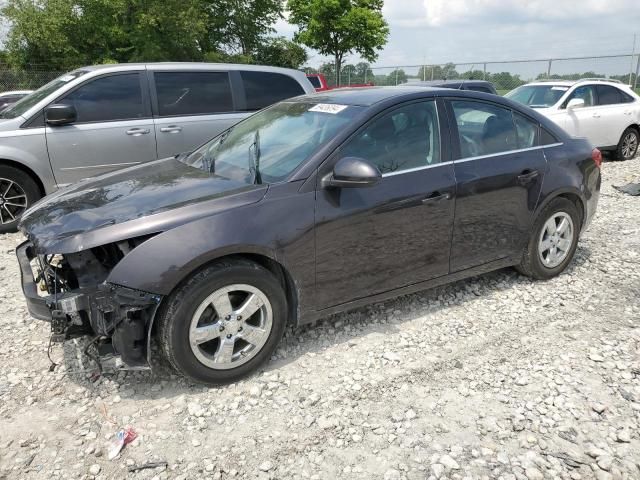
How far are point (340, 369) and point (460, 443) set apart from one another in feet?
2.95

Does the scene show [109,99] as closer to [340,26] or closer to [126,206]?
[126,206]

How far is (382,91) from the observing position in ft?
12.4

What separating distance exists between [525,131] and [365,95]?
144cm

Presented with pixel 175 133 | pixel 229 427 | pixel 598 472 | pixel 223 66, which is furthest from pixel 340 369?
pixel 223 66

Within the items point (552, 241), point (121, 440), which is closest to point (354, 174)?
point (121, 440)

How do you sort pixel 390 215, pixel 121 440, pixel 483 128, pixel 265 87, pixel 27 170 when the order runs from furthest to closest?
pixel 265 87
pixel 27 170
pixel 483 128
pixel 390 215
pixel 121 440

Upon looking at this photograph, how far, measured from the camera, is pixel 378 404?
9.53 feet

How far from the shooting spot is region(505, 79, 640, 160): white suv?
9.84 metres

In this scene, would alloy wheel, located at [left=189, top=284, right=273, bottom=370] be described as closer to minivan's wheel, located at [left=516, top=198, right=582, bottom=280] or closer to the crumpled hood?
the crumpled hood

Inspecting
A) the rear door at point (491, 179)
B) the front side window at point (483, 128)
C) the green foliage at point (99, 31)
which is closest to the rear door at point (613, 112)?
the rear door at point (491, 179)

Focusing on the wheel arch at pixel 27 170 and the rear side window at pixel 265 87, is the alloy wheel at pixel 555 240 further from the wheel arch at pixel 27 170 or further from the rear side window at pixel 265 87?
the wheel arch at pixel 27 170

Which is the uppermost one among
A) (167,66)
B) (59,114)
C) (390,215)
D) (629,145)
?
(167,66)

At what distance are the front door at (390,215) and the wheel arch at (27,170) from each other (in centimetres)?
423

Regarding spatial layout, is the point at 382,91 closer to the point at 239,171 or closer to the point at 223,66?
the point at 239,171
